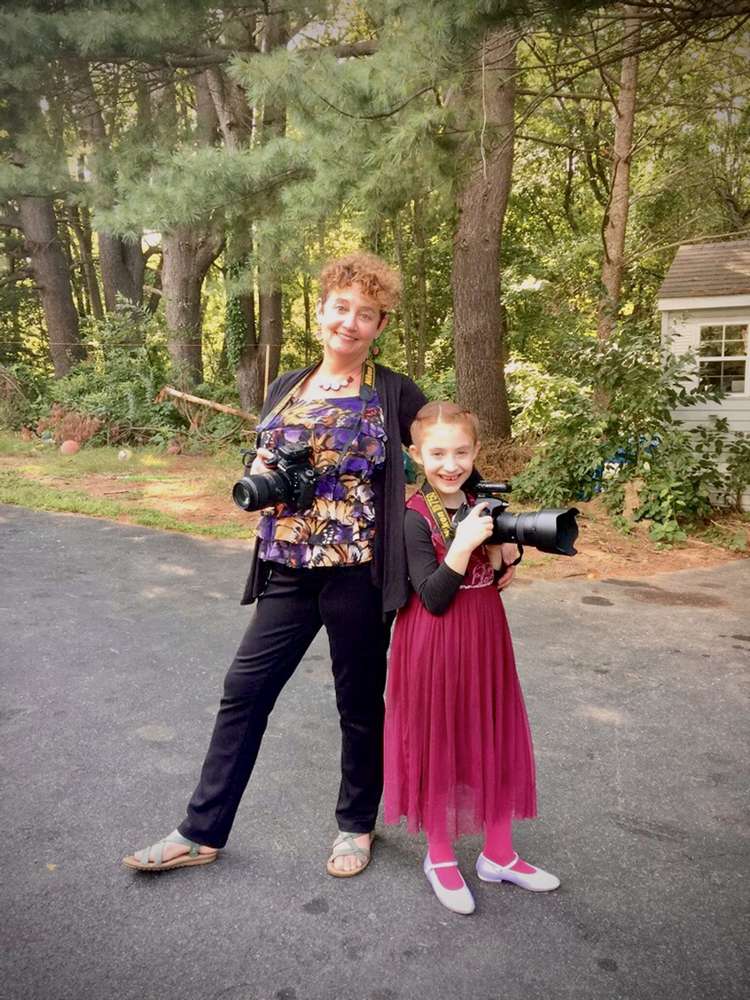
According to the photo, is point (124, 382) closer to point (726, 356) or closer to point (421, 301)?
point (421, 301)

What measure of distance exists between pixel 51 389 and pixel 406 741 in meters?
14.2

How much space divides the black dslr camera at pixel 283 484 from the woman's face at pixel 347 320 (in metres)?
0.32

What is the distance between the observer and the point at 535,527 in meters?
1.95

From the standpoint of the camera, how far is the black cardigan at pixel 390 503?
7.06ft

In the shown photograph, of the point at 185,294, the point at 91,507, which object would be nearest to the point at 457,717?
the point at 91,507

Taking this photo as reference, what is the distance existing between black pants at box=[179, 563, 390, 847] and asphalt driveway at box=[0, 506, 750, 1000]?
0.25 metres

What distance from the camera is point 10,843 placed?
241 cm

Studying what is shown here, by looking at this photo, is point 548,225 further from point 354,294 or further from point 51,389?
point 354,294

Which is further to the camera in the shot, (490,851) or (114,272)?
(114,272)

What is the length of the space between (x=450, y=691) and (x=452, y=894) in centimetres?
59

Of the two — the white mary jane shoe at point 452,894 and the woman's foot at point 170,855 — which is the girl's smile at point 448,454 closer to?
the white mary jane shoe at point 452,894

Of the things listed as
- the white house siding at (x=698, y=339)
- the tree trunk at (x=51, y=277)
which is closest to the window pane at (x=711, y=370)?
the white house siding at (x=698, y=339)

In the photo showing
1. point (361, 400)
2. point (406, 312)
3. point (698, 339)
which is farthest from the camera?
point (406, 312)

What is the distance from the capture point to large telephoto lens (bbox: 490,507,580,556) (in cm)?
192
